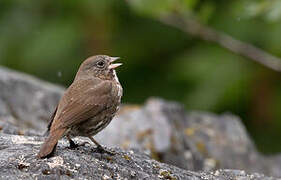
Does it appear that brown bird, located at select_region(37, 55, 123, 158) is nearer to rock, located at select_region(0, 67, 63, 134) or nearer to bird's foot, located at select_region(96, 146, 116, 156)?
bird's foot, located at select_region(96, 146, 116, 156)

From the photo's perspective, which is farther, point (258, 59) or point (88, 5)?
point (88, 5)

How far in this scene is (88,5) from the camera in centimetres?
1070

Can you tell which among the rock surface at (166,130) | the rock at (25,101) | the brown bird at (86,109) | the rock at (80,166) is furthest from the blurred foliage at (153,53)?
the rock at (80,166)

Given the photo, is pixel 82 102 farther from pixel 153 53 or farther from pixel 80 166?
pixel 153 53

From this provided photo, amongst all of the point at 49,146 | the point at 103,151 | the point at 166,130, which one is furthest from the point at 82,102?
the point at 166,130

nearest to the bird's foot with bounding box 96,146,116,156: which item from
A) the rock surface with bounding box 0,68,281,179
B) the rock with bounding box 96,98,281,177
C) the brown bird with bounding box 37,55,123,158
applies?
the brown bird with bounding box 37,55,123,158

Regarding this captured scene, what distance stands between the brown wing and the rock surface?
43.9 inches

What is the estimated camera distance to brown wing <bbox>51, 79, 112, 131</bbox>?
550 cm

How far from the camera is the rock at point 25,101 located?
757 cm

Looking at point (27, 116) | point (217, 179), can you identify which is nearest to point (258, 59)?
point (27, 116)

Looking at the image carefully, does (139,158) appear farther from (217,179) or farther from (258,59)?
(258,59)

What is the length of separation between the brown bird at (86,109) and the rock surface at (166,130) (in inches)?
42.7

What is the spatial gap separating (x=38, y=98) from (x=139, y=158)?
3.23 metres

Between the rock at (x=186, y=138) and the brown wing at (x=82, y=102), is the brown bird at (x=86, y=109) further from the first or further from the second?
the rock at (x=186, y=138)
